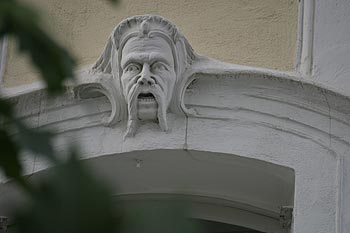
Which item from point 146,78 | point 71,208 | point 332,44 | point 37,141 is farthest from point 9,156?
point 332,44

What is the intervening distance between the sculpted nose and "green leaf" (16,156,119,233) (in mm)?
3320

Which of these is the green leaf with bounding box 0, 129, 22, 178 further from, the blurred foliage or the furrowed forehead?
the furrowed forehead

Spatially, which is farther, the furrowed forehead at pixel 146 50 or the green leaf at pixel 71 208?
the furrowed forehead at pixel 146 50

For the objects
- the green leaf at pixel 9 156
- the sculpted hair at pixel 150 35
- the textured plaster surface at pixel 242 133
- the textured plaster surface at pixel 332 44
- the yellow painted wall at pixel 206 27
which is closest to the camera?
the green leaf at pixel 9 156

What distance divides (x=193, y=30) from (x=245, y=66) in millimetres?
376

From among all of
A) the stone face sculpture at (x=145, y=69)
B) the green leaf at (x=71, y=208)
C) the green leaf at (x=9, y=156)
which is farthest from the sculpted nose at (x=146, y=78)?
the green leaf at (x=71, y=208)

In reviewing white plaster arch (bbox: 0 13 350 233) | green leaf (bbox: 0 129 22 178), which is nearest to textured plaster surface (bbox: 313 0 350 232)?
white plaster arch (bbox: 0 13 350 233)

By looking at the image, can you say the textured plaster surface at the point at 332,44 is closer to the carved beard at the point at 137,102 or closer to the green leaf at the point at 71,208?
the carved beard at the point at 137,102

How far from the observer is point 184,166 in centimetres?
548

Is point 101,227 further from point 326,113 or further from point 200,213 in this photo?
point 200,213

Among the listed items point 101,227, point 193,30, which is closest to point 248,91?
point 193,30

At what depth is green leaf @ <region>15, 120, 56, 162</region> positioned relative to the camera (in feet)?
6.23

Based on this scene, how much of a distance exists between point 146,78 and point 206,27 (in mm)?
617

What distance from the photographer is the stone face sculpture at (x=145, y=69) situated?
17.1 feet
